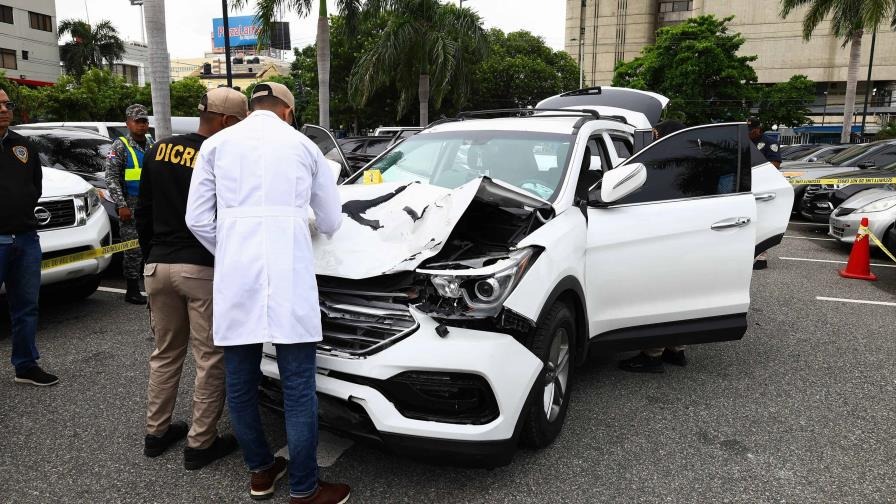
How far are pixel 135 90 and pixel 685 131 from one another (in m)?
42.1

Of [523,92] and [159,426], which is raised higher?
[523,92]

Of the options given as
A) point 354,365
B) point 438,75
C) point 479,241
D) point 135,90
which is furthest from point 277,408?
point 135,90

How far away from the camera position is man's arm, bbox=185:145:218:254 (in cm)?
275

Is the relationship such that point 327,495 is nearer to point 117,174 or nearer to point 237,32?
point 117,174

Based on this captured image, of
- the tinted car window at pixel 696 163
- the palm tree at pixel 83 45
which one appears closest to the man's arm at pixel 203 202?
the tinted car window at pixel 696 163

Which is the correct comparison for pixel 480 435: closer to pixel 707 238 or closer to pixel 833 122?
pixel 707 238

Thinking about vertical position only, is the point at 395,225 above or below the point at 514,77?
below

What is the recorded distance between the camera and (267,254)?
2547mm

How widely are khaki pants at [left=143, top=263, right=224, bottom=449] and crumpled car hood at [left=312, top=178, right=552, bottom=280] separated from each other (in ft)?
2.07

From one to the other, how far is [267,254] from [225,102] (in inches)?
40.6

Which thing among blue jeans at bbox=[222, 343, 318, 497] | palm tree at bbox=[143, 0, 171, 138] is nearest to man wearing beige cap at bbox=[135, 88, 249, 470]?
blue jeans at bbox=[222, 343, 318, 497]

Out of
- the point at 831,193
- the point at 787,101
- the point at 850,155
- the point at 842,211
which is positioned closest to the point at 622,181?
the point at 842,211

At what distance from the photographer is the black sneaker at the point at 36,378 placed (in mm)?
4262

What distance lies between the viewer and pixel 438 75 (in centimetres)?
2114
